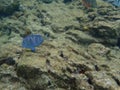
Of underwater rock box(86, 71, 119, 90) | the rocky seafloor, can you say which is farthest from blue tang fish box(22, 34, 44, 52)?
underwater rock box(86, 71, 119, 90)

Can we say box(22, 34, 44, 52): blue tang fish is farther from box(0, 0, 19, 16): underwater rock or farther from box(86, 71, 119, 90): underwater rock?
box(0, 0, 19, 16): underwater rock

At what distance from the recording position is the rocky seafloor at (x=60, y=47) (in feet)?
14.1

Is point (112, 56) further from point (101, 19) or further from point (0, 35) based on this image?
point (0, 35)

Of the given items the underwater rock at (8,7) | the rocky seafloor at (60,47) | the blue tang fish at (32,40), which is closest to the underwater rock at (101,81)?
the rocky seafloor at (60,47)

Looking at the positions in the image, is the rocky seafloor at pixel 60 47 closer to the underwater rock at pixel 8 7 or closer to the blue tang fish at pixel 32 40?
the underwater rock at pixel 8 7

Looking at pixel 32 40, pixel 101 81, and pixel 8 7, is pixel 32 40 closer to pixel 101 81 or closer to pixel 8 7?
pixel 101 81

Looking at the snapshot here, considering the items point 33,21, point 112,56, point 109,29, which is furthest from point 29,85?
point 33,21

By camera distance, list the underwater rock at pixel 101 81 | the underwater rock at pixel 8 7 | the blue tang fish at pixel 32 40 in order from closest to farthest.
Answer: the underwater rock at pixel 101 81 < the blue tang fish at pixel 32 40 < the underwater rock at pixel 8 7

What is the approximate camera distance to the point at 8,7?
9.46 meters

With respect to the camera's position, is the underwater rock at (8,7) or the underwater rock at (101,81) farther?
the underwater rock at (8,7)

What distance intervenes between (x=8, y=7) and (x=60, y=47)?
4.87m

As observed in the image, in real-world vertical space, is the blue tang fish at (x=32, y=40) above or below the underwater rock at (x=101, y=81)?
above

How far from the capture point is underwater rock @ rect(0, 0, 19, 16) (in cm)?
939

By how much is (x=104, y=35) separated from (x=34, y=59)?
2.94 m
